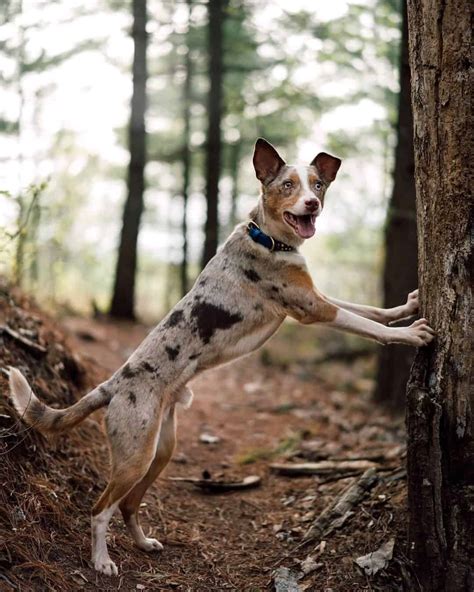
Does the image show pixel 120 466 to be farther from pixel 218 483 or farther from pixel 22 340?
pixel 22 340

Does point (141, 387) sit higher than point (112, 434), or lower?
higher

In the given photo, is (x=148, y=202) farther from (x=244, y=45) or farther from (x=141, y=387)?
(x=141, y=387)

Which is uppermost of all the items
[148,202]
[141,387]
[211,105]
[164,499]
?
[211,105]

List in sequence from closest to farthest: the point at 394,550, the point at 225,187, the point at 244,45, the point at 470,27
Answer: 1. the point at 470,27
2. the point at 394,550
3. the point at 244,45
4. the point at 225,187

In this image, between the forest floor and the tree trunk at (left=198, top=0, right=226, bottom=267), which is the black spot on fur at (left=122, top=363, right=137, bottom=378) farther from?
the tree trunk at (left=198, top=0, right=226, bottom=267)

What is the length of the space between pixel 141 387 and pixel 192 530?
1557 mm

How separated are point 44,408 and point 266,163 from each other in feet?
8.49

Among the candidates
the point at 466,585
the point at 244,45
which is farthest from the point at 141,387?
the point at 244,45

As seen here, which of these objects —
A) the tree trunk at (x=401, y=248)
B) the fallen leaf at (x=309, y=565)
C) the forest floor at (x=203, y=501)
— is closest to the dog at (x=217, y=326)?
the forest floor at (x=203, y=501)

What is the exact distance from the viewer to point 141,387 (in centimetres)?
478

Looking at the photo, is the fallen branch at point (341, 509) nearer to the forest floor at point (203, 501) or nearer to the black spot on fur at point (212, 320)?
the forest floor at point (203, 501)

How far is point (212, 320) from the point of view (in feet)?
16.4

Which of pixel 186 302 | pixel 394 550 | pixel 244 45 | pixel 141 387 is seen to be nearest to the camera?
pixel 394 550

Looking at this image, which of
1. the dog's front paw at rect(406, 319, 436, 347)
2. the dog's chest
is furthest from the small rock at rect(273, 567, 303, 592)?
the dog's front paw at rect(406, 319, 436, 347)
